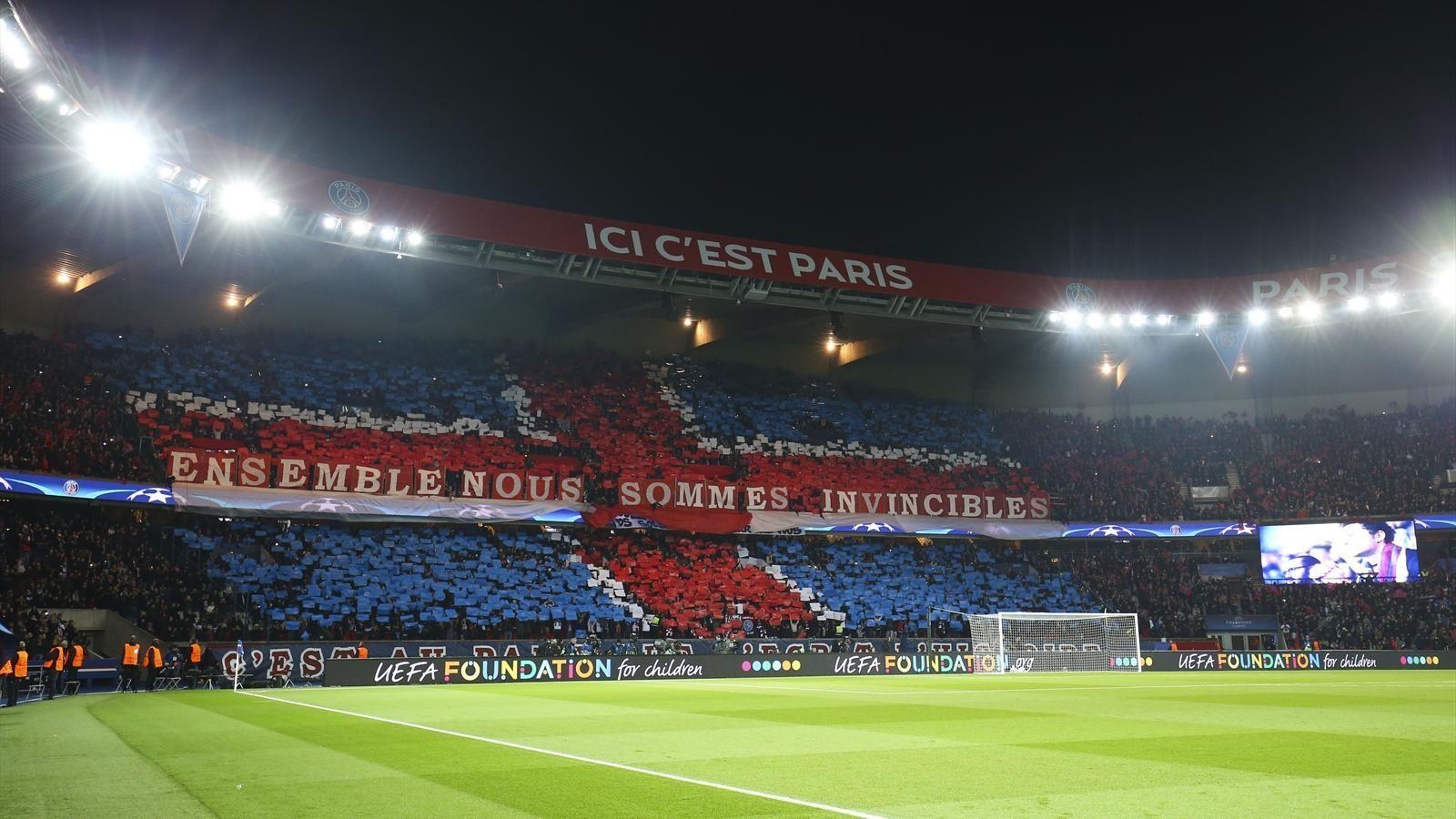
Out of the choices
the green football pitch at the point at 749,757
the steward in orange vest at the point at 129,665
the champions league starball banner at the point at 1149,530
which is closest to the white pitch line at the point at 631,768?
the green football pitch at the point at 749,757

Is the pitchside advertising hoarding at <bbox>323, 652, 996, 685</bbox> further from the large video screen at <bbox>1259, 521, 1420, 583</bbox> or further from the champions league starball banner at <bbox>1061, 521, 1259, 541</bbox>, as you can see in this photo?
the large video screen at <bbox>1259, 521, 1420, 583</bbox>

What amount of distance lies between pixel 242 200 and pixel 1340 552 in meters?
40.3

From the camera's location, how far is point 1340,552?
1647 inches

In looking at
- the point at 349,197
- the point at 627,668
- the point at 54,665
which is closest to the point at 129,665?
the point at 54,665

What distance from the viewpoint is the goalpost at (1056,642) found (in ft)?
113

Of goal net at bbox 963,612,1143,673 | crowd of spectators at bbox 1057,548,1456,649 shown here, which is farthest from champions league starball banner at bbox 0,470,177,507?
crowd of spectators at bbox 1057,548,1456,649

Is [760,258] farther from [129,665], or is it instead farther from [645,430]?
[129,665]

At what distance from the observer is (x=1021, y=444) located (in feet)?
161

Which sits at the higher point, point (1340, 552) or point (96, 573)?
point (1340, 552)

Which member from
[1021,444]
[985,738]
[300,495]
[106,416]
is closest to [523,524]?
[300,495]

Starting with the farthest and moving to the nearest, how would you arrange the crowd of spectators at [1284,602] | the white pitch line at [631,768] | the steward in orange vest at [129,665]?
the crowd of spectators at [1284,602] < the steward in orange vest at [129,665] < the white pitch line at [631,768]

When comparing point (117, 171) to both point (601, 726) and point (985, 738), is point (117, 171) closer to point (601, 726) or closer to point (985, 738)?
point (601, 726)

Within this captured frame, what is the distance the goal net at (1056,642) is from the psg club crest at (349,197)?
22547 millimetres

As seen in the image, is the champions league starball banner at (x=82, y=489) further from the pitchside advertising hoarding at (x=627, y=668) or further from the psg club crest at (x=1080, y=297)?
the psg club crest at (x=1080, y=297)
